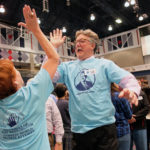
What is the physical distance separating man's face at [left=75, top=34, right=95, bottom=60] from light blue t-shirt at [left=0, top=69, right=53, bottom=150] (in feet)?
2.14

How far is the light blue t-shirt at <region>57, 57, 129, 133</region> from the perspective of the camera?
4.62 feet

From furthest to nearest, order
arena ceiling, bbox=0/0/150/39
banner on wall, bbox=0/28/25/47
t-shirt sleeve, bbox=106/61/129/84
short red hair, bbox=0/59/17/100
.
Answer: banner on wall, bbox=0/28/25/47
arena ceiling, bbox=0/0/150/39
t-shirt sleeve, bbox=106/61/129/84
short red hair, bbox=0/59/17/100

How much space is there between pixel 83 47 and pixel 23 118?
931 millimetres

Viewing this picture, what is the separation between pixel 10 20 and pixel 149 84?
9.41 metres

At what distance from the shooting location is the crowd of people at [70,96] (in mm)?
1066

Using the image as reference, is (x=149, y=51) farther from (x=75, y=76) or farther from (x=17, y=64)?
(x=75, y=76)

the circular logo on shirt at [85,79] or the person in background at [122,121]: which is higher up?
the circular logo on shirt at [85,79]

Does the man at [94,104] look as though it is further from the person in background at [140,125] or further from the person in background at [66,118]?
the person in background at [140,125]

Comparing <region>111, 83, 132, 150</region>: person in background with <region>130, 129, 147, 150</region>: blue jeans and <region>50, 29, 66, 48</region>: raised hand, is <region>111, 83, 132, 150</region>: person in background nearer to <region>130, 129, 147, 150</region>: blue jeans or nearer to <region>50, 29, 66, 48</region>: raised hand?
<region>130, 129, 147, 150</region>: blue jeans

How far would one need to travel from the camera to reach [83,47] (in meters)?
1.71

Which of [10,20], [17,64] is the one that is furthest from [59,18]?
[17,64]

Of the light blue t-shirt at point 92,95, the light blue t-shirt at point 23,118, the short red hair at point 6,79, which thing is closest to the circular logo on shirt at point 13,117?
the light blue t-shirt at point 23,118

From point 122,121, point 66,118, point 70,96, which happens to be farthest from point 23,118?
point 66,118

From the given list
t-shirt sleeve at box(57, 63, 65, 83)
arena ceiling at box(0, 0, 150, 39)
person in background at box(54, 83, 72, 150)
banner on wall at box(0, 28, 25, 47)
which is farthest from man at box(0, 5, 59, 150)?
banner on wall at box(0, 28, 25, 47)
